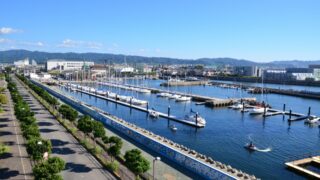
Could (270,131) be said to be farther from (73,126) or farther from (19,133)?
(19,133)

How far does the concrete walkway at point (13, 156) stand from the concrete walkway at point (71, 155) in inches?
78.9

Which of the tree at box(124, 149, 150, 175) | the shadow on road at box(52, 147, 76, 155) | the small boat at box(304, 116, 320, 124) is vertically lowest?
the small boat at box(304, 116, 320, 124)

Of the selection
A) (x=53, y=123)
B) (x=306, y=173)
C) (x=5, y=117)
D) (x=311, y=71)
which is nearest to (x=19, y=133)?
(x=53, y=123)

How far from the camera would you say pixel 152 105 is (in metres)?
61.6

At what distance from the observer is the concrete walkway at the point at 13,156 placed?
1873 centimetres

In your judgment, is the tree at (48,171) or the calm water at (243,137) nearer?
the tree at (48,171)

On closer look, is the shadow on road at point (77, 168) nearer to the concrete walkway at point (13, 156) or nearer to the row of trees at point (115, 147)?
the row of trees at point (115, 147)

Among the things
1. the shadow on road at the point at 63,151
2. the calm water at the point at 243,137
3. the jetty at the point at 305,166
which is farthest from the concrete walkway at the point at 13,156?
the jetty at the point at 305,166

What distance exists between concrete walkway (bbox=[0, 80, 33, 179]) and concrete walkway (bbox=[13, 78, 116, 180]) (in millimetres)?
2003

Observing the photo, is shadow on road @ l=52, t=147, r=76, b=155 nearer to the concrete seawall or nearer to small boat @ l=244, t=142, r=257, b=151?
the concrete seawall

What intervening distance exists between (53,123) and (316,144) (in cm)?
2662

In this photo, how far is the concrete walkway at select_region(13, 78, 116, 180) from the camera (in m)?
18.8

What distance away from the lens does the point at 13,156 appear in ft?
72.1

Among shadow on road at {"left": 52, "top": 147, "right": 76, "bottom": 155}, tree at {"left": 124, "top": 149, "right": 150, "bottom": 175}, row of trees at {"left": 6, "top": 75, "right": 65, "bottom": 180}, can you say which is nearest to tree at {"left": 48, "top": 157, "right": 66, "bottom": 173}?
row of trees at {"left": 6, "top": 75, "right": 65, "bottom": 180}
